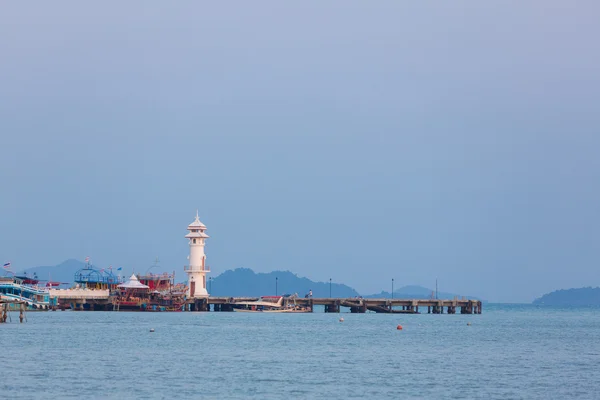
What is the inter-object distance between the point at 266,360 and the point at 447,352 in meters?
14.9

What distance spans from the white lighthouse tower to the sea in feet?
130

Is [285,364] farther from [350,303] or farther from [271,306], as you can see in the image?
[271,306]

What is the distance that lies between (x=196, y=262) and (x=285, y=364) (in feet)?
251

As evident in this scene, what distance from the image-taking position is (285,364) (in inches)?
2311

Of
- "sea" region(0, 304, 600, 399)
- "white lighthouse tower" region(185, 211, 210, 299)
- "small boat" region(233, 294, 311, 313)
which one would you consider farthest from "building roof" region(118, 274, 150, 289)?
"sea" region(0, 304, 600, 399)

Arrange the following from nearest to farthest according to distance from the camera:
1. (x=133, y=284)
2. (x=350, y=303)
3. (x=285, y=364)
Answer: (x=285, y=364) < (x=133, y=284) < (x=350, y=303)

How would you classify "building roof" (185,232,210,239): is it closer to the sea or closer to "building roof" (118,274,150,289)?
"building roof" (118,274,150,289)

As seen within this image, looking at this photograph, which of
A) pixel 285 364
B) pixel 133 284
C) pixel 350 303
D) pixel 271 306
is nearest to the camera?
pixel 285 364

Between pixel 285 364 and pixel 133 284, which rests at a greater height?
pixel 133 284

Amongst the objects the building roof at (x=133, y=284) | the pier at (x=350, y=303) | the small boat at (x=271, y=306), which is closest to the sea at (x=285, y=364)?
the building roof at (x=133, y=284)

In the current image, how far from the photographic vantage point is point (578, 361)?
64.6 meters

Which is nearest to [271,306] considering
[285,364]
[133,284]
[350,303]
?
[350,303]

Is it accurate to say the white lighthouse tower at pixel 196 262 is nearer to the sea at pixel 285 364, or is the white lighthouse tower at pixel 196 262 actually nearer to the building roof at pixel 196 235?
the building roof at pixel 196 235

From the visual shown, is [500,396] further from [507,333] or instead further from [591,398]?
[507,333]
